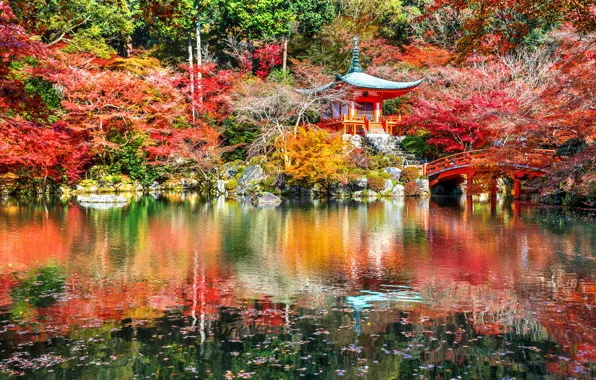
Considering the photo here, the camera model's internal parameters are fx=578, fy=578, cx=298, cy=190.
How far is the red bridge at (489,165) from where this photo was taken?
19938 mm

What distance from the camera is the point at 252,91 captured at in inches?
1040

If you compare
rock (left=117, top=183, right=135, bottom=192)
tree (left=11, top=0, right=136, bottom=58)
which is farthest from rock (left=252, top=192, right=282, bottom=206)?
tree (left=11, top=0, right=136, bottom=58)

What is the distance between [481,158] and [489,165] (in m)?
0.82

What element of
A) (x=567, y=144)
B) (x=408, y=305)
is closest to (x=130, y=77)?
(x=567, y=144)

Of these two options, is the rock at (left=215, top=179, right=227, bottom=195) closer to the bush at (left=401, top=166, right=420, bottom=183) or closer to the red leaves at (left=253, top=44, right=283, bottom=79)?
the red leaves at (left=253, top=44, right=283, bottom=79)

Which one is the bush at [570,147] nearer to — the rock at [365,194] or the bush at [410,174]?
the bush at [410,174]

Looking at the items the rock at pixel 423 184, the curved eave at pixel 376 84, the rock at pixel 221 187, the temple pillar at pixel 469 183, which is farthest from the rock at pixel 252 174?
the temple pillar at pixel 469 183

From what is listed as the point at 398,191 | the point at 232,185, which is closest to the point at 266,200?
the point at 232,185

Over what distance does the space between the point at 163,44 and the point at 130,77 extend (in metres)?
8.32

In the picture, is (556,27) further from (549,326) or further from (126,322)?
(126,322)

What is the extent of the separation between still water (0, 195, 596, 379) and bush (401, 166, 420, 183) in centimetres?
1163

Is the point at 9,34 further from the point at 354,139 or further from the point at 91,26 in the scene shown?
the point at 91,26

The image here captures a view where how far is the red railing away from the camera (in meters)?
19.8

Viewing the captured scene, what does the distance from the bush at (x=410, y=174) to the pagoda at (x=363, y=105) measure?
406cm
